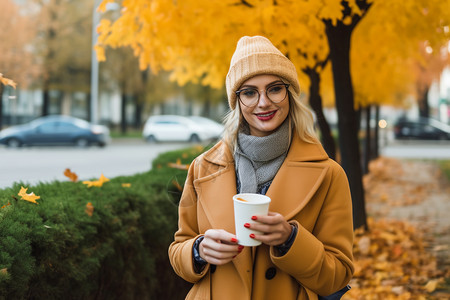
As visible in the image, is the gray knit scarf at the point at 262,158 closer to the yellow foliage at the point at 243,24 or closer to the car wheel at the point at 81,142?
the yellow foliage at the point at 243,24

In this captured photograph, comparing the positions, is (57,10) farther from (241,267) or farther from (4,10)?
(241,267)

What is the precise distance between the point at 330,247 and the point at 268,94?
66cm

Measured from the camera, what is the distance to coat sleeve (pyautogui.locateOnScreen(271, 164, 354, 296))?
1716mm

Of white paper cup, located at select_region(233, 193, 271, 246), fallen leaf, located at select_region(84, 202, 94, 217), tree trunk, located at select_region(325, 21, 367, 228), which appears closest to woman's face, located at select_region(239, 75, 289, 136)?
white paper cup, located at select_region(233, 193, 271, 246)

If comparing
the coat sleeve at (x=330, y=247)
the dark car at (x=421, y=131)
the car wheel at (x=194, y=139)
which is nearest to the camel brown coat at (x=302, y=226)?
the coat sleeve at (x=330, y=247)

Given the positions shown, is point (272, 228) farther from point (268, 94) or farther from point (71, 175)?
point (71, 175)

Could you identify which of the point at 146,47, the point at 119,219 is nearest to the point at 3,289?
the point at 119,219

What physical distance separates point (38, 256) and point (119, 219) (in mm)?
812

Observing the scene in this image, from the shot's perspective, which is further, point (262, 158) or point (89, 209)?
point (89, 209)

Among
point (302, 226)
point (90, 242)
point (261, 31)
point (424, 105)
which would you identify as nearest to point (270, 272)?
point (302, 226)

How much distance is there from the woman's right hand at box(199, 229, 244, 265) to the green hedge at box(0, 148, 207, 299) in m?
0.58

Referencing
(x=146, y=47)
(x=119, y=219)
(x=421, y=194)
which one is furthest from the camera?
(x=421, y=194)

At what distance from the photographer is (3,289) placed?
7.07ft

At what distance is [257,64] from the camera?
1866 millimetres
